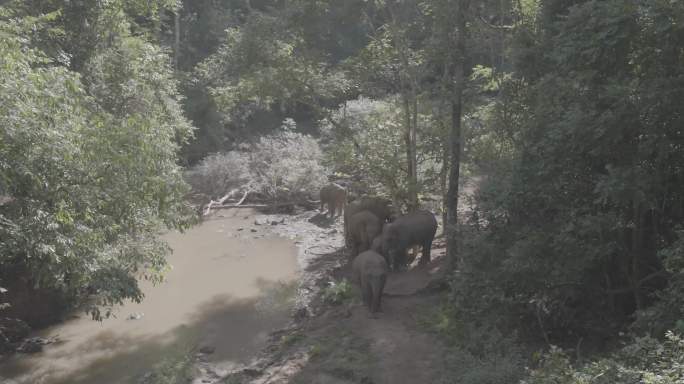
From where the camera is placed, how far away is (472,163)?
15.6 m

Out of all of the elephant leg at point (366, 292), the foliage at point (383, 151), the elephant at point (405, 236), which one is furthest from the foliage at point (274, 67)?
the elephant leg at point (366, 292)

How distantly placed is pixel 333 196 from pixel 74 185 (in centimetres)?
1196

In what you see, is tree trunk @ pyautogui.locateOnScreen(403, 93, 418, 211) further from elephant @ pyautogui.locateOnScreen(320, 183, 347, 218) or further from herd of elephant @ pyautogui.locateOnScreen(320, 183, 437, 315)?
elephant @ pyautogui.locateOnScreen(320, 183, 347, 218)

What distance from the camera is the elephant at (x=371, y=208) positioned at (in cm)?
1694

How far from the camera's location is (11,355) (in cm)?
1214

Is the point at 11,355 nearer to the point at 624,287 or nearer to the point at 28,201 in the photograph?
the point at 28,201

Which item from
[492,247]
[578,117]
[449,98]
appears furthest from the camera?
[449,98]

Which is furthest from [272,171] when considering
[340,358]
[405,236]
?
[340,358]

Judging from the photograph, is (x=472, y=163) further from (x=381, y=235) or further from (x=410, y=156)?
(x=381, y=235)

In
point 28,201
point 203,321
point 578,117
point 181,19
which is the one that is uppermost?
point 181,19

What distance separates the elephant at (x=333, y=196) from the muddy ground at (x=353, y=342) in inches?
218

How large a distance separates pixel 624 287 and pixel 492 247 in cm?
198

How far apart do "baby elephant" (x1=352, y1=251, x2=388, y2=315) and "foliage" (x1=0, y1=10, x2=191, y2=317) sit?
3937 mm

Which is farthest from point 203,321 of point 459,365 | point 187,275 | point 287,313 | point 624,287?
point 624,287
